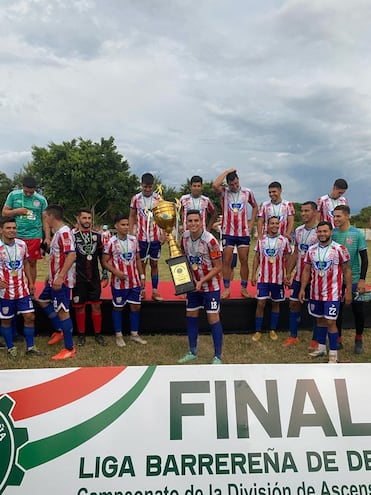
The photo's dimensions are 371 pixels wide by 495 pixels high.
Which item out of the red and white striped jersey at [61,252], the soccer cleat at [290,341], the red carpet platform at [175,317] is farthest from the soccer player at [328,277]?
the red and white striped jersey at [61,252]

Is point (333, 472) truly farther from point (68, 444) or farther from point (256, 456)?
point (68, 444)

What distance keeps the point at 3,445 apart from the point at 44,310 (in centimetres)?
344

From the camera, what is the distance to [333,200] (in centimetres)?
517

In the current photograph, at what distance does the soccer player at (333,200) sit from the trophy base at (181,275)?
2.32 meters

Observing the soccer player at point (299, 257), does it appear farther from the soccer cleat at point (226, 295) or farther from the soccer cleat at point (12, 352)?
the soccer cleat at point (12, 352)

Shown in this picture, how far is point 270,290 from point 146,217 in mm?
1972

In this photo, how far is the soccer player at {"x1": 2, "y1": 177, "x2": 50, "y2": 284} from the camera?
5250mm

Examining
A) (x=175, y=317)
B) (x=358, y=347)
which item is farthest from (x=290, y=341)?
(x=175, y=317)

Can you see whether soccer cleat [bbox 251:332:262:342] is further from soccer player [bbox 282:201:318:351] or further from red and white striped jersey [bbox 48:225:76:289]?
red and white striped jersey [bbox 48:225:76:289]

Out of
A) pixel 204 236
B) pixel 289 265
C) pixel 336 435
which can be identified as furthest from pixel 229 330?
pixel 336 435

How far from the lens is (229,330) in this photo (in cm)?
540

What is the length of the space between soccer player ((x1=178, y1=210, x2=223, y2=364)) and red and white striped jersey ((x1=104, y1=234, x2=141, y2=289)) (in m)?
0.88

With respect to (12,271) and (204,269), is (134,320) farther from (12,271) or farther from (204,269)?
(12,271)

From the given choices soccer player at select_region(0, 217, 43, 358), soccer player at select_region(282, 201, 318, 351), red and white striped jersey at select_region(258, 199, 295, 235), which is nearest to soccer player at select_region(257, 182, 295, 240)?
red and white striped jersey at select_region(258, 199, 295, 235)
